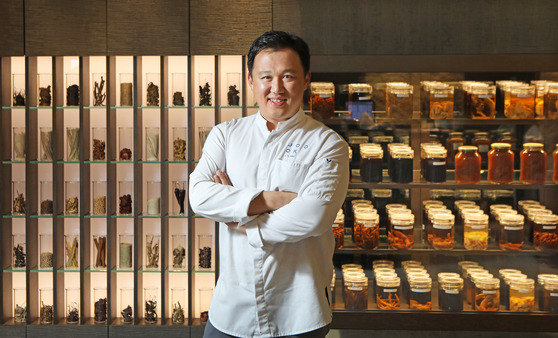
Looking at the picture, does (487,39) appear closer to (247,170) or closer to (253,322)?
(247,170)

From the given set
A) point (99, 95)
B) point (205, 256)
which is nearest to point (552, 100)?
point (205, 256)

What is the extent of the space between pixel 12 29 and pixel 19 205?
1.14 m

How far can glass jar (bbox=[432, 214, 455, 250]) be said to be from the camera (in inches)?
159

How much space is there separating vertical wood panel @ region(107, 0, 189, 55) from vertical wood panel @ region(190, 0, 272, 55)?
0.08 metres

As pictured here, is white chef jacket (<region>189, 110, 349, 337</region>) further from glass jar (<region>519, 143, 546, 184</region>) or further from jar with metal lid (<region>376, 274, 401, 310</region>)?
glass jar (<region>519, 143, 546, 184</region>)

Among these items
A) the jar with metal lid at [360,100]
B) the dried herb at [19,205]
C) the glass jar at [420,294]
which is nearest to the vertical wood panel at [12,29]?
the dried herb at [19,205]

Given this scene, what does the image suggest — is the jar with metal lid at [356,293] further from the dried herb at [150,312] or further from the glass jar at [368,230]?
the dried herb at [150,312]

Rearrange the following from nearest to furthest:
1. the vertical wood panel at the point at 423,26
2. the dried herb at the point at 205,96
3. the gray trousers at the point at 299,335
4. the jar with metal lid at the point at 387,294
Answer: the gray trousers at the point at 299,335 → the vertical wood panel at the point at 423,26 → the jar with metal lid at the point at 387,294 → the dried herb at the point at 205,96

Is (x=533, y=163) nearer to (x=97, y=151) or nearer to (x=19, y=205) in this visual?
(x=97, y=151)

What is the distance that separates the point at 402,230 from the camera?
159 inches

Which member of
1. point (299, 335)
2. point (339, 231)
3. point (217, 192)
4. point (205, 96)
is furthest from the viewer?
point (205, 96)

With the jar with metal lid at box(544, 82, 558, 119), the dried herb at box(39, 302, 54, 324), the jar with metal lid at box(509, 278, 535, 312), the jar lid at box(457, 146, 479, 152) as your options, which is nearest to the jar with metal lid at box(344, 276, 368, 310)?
the jar with metal lid at box(509, 278, 535, 312)

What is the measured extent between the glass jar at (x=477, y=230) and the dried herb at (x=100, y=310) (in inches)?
94.3

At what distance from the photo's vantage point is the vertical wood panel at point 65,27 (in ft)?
13.5
